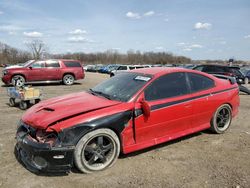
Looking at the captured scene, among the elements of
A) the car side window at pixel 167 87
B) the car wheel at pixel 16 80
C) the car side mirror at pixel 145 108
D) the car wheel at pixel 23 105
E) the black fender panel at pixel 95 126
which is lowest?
the car wheel at pixel 23 105

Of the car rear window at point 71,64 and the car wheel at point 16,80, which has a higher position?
the car rear window at point 71,64

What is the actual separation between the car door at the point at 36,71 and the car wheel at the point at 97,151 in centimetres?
1385

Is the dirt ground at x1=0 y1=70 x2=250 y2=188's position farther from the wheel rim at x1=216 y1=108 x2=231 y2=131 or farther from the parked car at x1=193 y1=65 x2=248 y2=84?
the parked car at x1=193 y1=65 x2=248 y2=84

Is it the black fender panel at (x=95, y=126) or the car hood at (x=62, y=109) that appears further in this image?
the car hood at (x=62, y=109)

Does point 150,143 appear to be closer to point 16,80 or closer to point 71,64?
point 16,80

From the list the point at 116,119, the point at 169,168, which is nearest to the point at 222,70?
the point at 169,168

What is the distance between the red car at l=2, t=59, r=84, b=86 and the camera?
16.5 m

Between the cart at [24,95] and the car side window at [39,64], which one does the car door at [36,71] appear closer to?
the car side window at [39,64]

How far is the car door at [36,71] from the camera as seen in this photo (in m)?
16.9

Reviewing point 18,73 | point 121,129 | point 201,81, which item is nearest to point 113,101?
point 121,129

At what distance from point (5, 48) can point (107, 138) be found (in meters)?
91.9

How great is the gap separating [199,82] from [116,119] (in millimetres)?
2302

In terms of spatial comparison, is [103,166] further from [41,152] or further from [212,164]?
[212,164]

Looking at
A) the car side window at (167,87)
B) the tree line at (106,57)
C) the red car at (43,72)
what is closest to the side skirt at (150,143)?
the car side window at (167,87)
